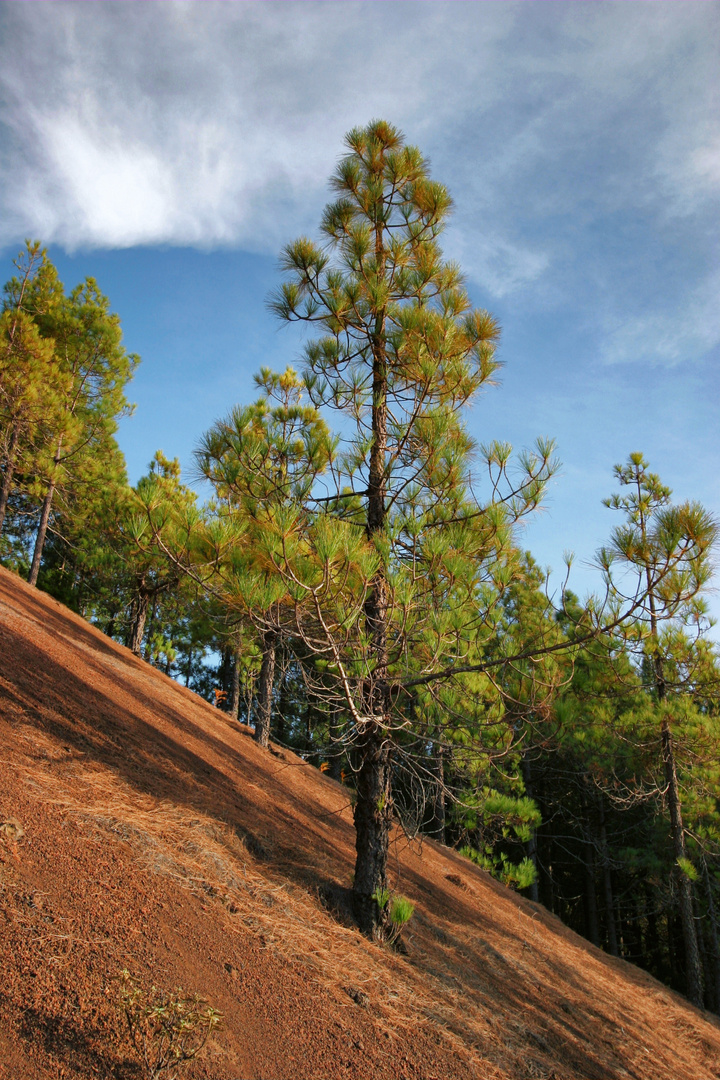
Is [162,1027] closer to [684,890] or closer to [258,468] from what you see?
[258,468]

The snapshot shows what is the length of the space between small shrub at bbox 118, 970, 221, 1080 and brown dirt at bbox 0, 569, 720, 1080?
2.4 inches

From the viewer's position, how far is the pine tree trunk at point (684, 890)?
9.41 metres

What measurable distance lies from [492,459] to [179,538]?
2.26 meters

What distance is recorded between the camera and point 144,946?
8.34 ft

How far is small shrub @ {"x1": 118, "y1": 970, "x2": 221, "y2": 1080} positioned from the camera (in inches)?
79.1

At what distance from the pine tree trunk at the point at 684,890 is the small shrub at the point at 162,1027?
9.05m

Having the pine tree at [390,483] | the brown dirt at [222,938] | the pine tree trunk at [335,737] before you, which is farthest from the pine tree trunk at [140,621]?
the pine tree at [390,483]

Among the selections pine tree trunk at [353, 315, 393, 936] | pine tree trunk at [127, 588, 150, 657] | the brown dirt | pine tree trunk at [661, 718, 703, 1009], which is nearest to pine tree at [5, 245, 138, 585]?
pine tree trunk at [127, 588, 150, 657]

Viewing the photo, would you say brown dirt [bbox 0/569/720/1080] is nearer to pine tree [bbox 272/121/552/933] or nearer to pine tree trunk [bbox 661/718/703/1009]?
pine tree [bbox 272/121/552/933]

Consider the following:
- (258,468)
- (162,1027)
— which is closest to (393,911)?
(162,1027)

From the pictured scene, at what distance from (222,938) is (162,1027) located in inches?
32.6

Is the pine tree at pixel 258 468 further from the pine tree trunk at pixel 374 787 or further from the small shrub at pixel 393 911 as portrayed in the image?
the small shrub at pixel 393 911

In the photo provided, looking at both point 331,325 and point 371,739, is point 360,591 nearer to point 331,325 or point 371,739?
point 371,739

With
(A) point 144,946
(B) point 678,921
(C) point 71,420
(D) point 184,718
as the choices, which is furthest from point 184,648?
(A) point 144,946
